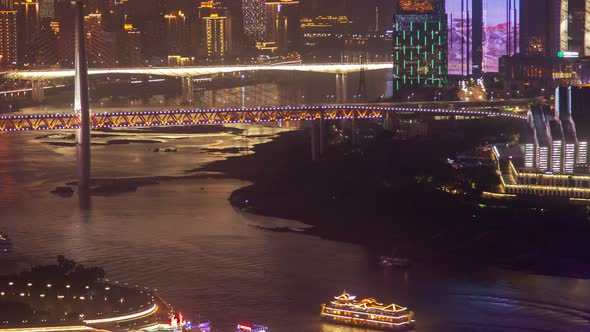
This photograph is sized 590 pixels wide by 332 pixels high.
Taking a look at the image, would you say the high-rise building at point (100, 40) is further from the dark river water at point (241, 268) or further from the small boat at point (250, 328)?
the small boat at point (250, 328)

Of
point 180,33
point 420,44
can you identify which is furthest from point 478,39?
point 180,33

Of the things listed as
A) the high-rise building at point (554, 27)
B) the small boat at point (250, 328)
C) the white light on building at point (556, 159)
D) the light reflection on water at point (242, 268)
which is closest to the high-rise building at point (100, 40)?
the high-rise building at point (554, 27)

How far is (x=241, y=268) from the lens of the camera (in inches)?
607

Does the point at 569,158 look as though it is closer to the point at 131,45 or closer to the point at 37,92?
the point at 37,92

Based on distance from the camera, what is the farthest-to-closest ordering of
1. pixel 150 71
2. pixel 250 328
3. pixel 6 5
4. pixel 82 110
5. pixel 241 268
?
pixel 6 5 → pixel 150 71 → pixel 82 110 → pixel 241 268 → pixel 250 328

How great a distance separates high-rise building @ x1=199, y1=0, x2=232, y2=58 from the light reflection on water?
36298 mm

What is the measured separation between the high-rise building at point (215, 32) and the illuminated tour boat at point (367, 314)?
1770 inches

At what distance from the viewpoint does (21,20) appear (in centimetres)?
4984

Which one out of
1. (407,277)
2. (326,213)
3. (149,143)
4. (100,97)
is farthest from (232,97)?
→ (407,277)

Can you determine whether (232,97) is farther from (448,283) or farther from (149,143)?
(448,283)

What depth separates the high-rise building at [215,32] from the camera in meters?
58.6

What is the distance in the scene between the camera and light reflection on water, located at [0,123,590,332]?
525 inches

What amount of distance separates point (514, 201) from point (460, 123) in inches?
419

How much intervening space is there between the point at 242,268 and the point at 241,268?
0.01 m
